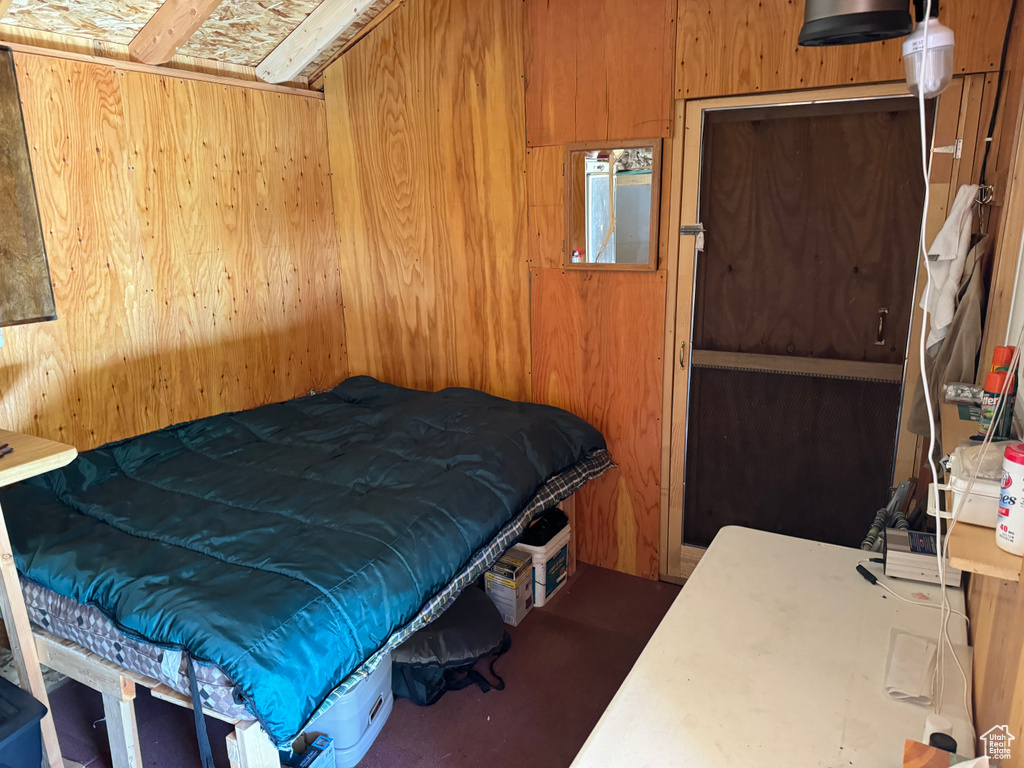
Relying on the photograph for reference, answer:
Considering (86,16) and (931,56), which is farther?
(86,16)

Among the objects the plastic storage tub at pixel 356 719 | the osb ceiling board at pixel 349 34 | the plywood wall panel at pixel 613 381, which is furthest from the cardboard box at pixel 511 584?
the osb ceiling board at pixel 349 34

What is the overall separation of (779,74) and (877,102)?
0.33 metres

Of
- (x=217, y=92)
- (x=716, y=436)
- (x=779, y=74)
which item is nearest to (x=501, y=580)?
(x=716, y=436)

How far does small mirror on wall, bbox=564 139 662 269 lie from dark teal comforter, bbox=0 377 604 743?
2.26 ft

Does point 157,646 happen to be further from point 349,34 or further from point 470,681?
point 349,34

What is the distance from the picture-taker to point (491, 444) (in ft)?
8.33

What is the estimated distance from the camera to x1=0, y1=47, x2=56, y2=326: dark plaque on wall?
228 cm

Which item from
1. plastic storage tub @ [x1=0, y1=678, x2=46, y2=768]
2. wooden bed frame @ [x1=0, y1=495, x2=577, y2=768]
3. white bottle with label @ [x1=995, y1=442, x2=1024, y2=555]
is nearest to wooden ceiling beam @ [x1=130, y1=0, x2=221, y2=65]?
wooden bed frame @ [x1=0, y1=495, x2=577, y2=768]

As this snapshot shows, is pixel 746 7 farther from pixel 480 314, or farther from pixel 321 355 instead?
pixel 321 355

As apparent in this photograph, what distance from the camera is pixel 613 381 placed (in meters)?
2.97

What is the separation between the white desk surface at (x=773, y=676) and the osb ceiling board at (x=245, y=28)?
2.56 m

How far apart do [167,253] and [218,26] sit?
902 millimetres

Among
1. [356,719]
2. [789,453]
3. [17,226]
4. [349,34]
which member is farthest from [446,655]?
[349,34]

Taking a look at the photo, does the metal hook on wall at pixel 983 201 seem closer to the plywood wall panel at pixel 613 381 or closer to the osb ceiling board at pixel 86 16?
the plywood wall panel at pixel 613 381
